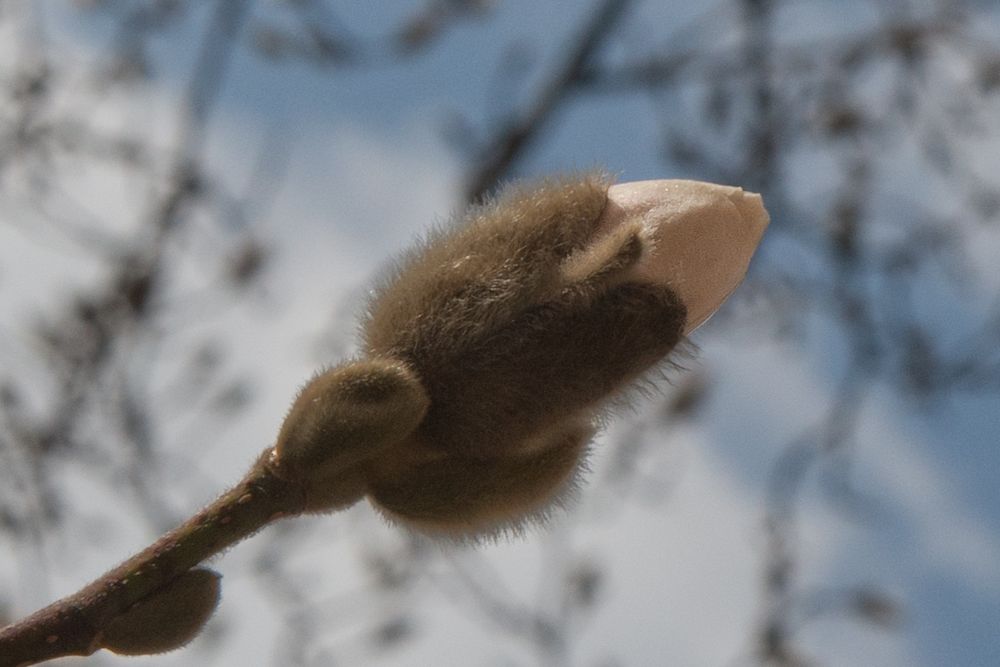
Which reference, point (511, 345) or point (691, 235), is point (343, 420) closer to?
point (511, 345)

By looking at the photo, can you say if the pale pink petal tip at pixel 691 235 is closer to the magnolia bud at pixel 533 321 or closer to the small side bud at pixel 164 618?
the magnolia bud at pixel 533 321

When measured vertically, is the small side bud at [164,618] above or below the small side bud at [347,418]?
below

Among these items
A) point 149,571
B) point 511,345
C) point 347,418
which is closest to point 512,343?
point 511,345

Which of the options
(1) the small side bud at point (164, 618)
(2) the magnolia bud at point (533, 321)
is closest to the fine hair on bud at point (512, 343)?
(2) the magnolia bud at point (533, 321)

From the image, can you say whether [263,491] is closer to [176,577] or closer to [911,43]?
[176,577]

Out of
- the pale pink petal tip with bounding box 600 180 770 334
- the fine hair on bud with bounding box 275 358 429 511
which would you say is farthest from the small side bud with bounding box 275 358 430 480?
the pale pink petal tip with bounding box 600 180 770 334
